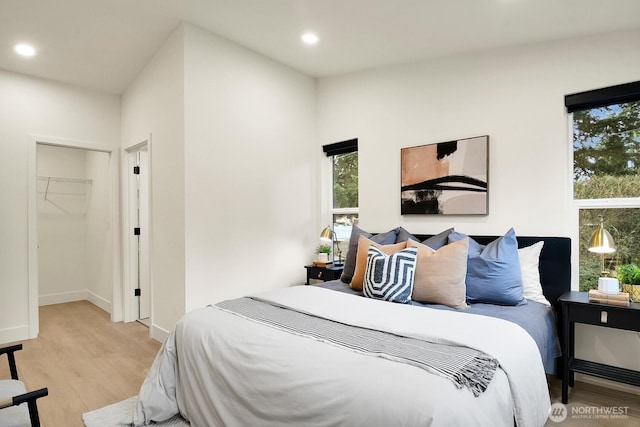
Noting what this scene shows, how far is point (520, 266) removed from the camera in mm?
2678

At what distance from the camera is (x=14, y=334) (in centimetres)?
377

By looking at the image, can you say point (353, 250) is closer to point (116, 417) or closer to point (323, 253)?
point (323, 253)

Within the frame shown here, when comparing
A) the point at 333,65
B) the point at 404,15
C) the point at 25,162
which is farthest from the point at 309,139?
the point at 25,162

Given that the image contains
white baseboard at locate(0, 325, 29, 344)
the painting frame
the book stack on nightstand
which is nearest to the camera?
the book stack on nightstand

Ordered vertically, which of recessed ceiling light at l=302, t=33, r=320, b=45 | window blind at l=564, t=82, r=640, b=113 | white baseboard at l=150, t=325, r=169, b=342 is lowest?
white baseboard at l=150, t=325, r=169, b=342

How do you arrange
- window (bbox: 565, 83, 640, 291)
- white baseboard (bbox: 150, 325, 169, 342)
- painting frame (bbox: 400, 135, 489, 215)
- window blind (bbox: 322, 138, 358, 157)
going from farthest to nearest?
window blind (bbox: 322, 138, 358, 157) < white baseboard (bbox: 150, 325, 169, 342) < painting frame (bbox: 400, 135, 489, 215) < window (bbox: 565, 83, 640, 291)

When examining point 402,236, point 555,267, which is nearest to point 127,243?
point 402,236

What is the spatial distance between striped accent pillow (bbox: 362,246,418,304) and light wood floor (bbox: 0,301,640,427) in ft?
3.61

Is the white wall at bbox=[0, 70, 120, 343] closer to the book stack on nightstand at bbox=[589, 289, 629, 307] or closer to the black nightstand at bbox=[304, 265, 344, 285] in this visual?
the black nightstand at bbox=[304, 265, 344, 285]

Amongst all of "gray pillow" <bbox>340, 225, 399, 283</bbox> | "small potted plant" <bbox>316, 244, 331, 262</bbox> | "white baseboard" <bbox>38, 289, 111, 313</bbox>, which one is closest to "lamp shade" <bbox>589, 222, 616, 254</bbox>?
"gray pillow" <bbox>340, 225, 399, 283</bbox>

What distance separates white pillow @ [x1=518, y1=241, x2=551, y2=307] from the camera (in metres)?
2.66

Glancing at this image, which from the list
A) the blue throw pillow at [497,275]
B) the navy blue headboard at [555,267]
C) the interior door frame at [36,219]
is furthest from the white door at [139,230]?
the navy blue headboard at [555,267]

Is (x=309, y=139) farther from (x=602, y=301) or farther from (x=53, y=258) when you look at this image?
(x=53, y=258)

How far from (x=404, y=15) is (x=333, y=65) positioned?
124cm
